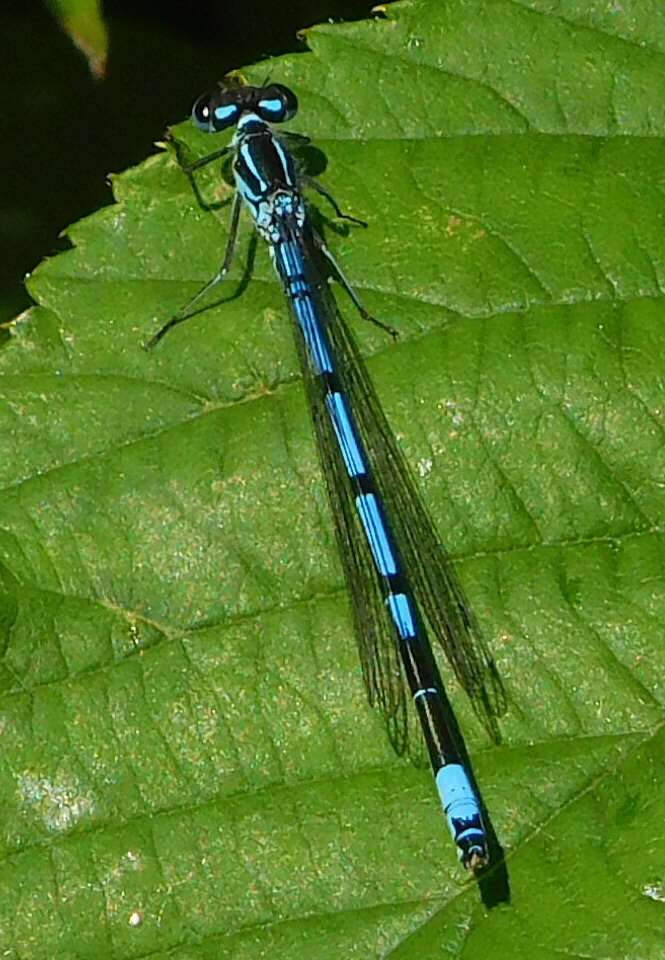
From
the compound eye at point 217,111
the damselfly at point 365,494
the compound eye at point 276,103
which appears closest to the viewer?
the damselfly at point 365,494

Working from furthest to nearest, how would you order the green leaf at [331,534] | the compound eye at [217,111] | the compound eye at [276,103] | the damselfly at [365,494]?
1. the compound eye at [217,111]
2. the compound eye at [276,103]
3. the damselfly at [365,494]
4. the green leaf at [331,534]

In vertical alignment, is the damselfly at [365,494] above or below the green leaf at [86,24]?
below

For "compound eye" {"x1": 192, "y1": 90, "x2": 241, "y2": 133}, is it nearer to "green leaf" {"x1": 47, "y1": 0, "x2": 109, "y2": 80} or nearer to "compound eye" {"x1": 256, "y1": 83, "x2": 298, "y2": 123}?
"compound eye" {"x1": 256, "y1": 83, "x2": 298, "y2": 123}

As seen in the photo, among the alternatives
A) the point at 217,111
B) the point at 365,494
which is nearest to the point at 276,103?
the point at 217,111

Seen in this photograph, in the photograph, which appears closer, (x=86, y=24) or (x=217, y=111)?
(x=86, y=24)

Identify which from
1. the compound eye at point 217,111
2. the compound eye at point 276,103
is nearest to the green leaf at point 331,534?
the compound eye at point 276,103

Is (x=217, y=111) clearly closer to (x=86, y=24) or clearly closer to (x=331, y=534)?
(x=86, y=24)

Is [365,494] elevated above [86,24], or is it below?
below

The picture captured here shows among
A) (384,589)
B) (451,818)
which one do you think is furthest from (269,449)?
(451,818)

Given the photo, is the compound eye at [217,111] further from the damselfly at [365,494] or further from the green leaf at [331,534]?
the green leaf at [331,534]
